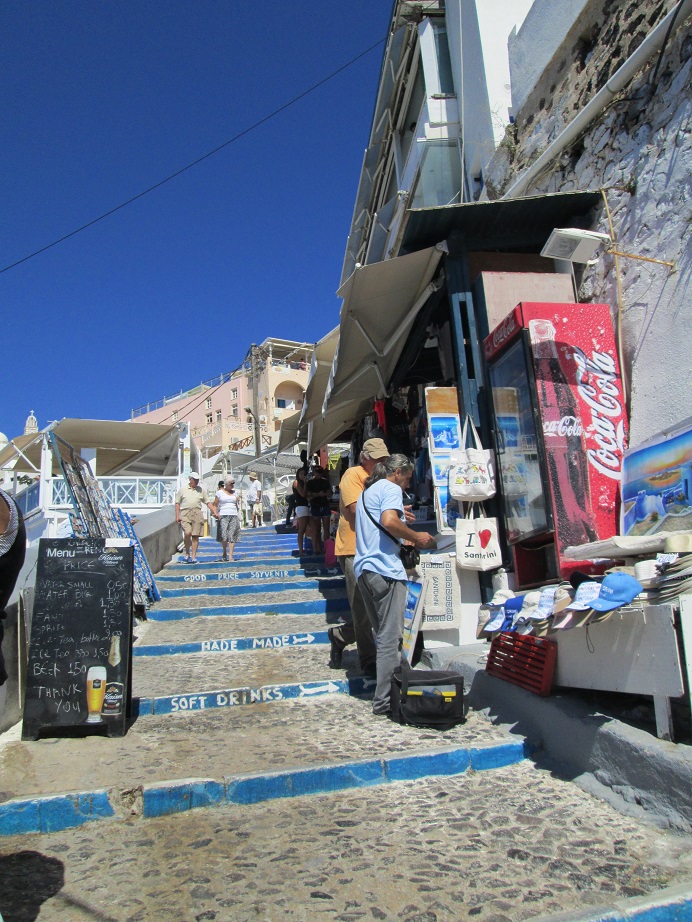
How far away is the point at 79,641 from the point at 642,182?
5.58m

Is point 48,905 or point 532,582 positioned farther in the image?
point 532,582

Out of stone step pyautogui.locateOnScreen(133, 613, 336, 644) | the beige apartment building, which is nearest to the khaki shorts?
stone step pyautogui.locateOnScreen(133, 613, 336, 644)

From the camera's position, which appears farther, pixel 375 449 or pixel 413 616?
pixel 413 616

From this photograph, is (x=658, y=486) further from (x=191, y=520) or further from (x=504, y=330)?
(x=191, y=520)

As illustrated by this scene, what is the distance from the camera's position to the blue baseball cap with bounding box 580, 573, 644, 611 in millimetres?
2922

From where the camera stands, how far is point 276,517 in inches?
1057

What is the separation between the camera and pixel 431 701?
4000 millimetres

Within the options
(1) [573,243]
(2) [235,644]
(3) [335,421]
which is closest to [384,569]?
(2) [235,644]

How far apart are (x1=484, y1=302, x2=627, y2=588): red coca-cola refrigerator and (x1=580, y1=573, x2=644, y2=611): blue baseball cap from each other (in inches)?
60.1

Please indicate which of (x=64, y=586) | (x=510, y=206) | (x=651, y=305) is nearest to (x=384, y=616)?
(x=64, y=586)

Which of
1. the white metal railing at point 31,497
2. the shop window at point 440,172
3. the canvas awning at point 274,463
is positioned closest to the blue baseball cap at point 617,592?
the shop window at point 440,172

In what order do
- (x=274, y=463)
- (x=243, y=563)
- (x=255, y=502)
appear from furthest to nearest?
(x=274, y=463) → (x=255, y=502) → (x=243, y=563)

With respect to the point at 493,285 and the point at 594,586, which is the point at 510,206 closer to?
the point at 493,285

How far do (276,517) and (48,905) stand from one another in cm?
2461
